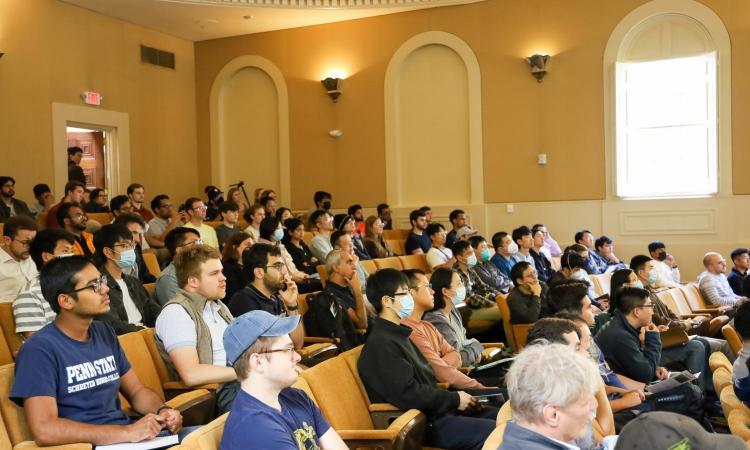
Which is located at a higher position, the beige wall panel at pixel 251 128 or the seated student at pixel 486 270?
the beige wall panel at pixel 251 128

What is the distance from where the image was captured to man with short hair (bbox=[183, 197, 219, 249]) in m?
7.22

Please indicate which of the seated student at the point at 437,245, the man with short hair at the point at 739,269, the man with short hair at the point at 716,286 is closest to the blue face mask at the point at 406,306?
the seated student at the point at 437,245

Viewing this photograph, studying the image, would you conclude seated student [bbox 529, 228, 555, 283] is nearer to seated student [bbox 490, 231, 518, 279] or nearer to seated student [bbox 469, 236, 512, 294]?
seated student [bbox 490, 231, 518, 279]

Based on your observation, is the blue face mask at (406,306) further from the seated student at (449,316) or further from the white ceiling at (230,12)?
the white ceiling at (230,12)

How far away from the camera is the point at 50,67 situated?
31.6 feet

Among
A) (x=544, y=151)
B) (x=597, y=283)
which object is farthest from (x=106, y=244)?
(x=544, y=151)

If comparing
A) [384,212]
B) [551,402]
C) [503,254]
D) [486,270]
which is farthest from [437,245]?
[551,402]

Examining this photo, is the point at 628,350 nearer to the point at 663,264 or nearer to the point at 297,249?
the point at 297,249

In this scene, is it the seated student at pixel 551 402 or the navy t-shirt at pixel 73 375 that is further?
the navy t-shirt at pixel 73 375

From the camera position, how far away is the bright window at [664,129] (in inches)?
385

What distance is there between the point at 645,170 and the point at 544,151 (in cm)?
127

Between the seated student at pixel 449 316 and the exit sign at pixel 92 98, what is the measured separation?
688cm

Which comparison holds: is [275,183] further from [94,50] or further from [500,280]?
[500,280]

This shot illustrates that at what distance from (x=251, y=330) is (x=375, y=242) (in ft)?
21.2
